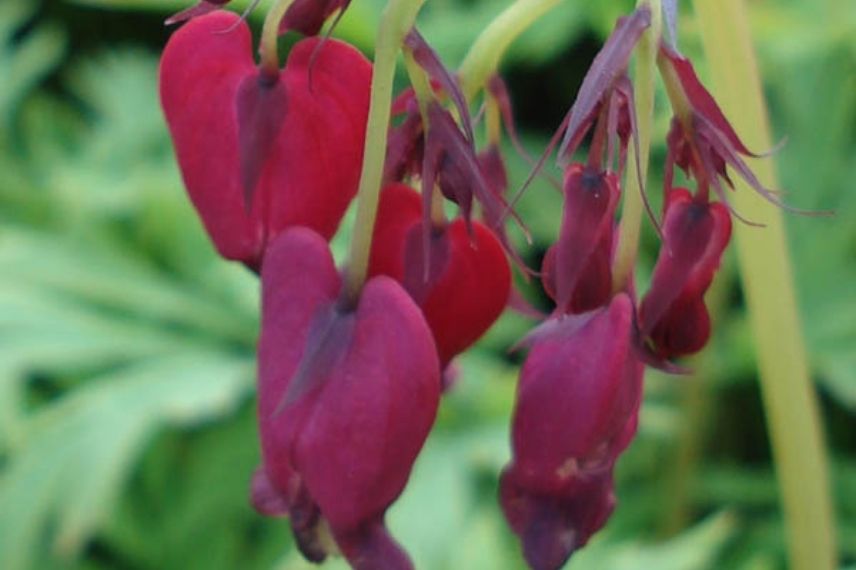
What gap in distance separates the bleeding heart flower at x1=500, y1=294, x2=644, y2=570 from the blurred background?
1100mm

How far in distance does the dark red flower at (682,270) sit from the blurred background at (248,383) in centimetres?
107

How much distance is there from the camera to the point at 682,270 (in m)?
0.79

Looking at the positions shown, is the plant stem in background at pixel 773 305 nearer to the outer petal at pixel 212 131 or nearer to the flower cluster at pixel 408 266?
the flower cluster at pixel 408 266

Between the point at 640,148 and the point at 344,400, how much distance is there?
0.60 ft

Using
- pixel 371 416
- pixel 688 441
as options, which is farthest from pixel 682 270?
pixel 688 441

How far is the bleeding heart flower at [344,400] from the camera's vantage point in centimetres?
72

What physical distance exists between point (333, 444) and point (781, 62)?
2.03 m

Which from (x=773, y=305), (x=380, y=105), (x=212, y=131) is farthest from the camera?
(x=773, y=305)

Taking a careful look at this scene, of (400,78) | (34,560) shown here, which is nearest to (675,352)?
(34,560)

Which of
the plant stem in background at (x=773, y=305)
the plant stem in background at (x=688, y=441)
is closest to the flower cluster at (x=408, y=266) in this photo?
the plant stem in background at (x=773, y=305)

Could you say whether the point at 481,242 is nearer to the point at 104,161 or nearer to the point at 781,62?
the point at 781,62

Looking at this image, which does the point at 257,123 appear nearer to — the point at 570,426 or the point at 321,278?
the point at 321,278

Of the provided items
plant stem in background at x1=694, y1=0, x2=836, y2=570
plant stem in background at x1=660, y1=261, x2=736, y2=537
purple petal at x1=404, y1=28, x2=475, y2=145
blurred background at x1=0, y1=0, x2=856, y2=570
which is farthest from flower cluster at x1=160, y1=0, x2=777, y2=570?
plant stem in background at x1=660, y1=261, x2=736, y2=537

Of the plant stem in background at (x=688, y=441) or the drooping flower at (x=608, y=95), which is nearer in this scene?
the drooping flower at (x=608, y=95)
